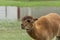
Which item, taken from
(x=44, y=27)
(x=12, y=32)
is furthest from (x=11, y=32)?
(x=44, y=27)

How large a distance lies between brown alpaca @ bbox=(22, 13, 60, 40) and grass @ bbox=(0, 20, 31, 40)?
1.26 m

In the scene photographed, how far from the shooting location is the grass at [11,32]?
5938 millimetres

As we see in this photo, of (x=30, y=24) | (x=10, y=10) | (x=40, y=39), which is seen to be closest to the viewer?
(x=30, y=24)

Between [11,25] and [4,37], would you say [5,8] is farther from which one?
[4,37]

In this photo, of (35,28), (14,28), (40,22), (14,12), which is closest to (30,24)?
(35,28)

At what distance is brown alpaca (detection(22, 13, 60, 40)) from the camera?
12.2 ft

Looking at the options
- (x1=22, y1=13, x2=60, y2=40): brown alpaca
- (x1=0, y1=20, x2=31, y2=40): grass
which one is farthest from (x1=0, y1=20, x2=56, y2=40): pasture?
(x1=22, y1=13, x2=60, y2=40): brown alpaca

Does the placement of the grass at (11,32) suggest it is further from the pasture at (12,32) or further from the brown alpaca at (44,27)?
the brown alpaca at (44,27)

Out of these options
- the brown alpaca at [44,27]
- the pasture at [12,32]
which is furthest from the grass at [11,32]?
the brown alpaca at [44,27]

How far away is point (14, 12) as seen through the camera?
11016mm

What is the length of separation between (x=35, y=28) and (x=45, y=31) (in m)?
0.30

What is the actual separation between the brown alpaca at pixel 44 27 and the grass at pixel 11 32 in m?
1.26

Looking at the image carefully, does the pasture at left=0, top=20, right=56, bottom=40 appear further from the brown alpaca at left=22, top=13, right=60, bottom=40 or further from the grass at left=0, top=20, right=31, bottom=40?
the brown alpaca at left=22, top=13, right=60, bottom=40

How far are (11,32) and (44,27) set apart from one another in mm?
2564
